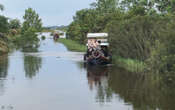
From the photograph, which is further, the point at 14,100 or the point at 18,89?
the point at 18,89

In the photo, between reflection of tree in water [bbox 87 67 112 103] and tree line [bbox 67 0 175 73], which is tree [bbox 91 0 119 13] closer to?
tree line [bbox 67 0 175 73]

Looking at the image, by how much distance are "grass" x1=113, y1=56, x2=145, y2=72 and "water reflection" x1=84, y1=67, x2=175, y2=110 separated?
73.0 inches

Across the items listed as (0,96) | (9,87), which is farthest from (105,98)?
(9,87)

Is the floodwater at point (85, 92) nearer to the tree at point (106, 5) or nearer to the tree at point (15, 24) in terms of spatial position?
the tree at point (106, 5)

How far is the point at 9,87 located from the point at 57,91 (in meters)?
2.42

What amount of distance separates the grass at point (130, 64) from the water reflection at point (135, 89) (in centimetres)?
185

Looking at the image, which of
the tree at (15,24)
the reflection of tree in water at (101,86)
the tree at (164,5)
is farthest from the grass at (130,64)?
the tree at (15,24)

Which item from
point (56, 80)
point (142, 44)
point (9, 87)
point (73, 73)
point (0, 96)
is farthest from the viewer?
point (142, 44)

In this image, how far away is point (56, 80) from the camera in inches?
815

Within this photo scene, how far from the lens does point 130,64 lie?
2764cm

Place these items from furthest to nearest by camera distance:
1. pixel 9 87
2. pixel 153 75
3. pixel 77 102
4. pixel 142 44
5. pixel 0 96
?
pixel 142 44
pixel 153 75
pixel 9 87
pixel 0 96
pixel 77 102

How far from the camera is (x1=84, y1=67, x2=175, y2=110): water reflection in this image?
14156 mm

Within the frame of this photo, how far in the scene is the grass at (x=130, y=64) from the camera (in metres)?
25.5

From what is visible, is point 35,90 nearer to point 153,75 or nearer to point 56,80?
point 56,80
